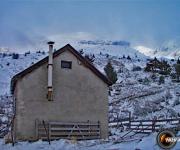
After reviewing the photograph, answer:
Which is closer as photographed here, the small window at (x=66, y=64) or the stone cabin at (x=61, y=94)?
the stone cabin at (x=61, y=94)

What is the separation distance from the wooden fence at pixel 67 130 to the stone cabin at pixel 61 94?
0.89 ft

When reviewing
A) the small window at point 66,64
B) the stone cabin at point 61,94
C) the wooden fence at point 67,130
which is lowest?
the wooden fence at point 67,130

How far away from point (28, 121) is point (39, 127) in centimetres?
82

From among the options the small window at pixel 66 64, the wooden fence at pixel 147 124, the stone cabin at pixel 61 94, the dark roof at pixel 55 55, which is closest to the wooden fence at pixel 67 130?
the stone cabin at pixel 61 94

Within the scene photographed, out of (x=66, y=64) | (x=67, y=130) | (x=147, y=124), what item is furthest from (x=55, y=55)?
(x=147, y=124)

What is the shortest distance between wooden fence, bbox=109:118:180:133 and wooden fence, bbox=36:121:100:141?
14.7 ft

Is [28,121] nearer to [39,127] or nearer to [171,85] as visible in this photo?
[39,127]

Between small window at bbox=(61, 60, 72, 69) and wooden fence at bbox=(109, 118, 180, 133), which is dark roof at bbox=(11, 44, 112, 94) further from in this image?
wooden fence at bbox=(109, 118, 180, 133)

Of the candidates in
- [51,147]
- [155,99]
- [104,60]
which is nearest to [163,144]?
[51,147]

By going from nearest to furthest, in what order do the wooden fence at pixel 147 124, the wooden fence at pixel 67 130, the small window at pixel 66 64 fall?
the wooden fence at pixel 67 130
the small window at pixel 66 64
the wooden fence at pixel 147 124

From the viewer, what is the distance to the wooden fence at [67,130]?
24.0m

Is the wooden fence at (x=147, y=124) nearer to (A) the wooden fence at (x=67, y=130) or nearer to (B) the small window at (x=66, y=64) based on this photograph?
(A) the wooden fence at (x=67, y=130)

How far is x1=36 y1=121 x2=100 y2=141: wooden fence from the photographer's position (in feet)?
78.8

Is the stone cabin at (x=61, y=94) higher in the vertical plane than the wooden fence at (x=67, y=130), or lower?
higher
